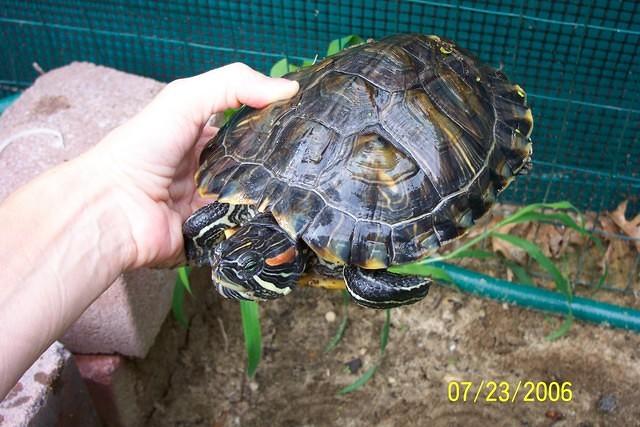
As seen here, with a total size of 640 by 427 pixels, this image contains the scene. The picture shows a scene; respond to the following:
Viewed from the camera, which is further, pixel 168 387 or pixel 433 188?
pixel 168 387

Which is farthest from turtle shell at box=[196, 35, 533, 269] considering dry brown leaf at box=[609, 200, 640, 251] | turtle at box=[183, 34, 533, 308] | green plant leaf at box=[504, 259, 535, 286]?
dry brown leaf at box=[609, 200, 640, 251]

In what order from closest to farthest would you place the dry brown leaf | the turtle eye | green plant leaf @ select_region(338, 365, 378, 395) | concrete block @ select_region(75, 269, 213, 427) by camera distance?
the turtle eye, concrete block @ select_region(75, 269, 213, 427), green plant leaf @ select_region(338, 365, 378, 395), the dry brown leaf

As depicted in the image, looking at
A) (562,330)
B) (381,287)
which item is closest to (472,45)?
(562,330)

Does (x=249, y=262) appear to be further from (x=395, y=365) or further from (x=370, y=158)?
(x=395, y=365)

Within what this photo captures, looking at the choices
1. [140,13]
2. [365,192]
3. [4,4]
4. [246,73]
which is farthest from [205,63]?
[365,192]

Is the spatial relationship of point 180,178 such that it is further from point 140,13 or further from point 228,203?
point 140,13
